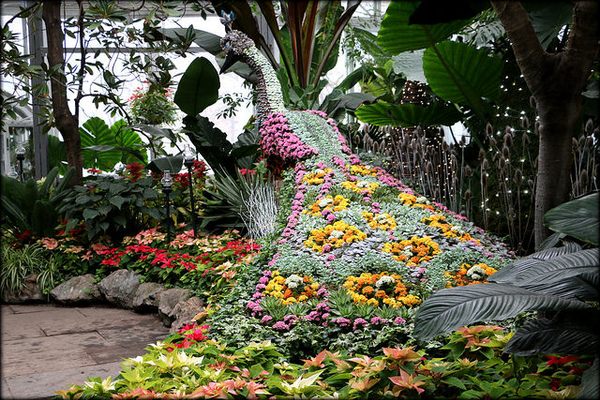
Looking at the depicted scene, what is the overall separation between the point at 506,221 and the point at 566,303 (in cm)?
303

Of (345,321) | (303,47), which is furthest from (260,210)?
(303,47)

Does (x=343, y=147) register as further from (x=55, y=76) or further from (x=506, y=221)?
(x=55, y=76)

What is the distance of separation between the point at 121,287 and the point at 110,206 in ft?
2.73

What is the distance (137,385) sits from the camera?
Result: 2086mm

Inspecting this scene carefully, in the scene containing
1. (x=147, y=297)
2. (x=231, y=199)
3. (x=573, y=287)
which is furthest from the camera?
(x=231, y=199)

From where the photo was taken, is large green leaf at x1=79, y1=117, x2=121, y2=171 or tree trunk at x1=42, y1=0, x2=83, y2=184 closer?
tree trunk at x1=42, y1=0, x2=83, y2=184

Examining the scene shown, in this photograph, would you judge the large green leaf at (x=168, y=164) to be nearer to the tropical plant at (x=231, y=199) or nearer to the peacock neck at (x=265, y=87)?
the tropical plant at (x=231, y=199)

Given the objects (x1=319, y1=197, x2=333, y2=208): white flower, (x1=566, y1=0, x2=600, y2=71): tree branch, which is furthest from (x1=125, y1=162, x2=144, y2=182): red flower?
(x1=566, y1=0, x2=600, y2=71): tree branch

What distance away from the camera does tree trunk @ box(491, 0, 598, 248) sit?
1.94 meters

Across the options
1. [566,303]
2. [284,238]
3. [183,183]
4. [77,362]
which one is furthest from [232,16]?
[566,303]

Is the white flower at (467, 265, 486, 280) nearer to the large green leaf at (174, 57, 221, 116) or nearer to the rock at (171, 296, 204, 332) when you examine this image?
the rock at (171, 296, 204, 332)

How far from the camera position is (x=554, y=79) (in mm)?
2047

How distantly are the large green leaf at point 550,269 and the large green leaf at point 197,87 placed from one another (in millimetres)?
4206

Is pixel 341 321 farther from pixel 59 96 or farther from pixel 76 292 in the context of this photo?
pixel 59 96
